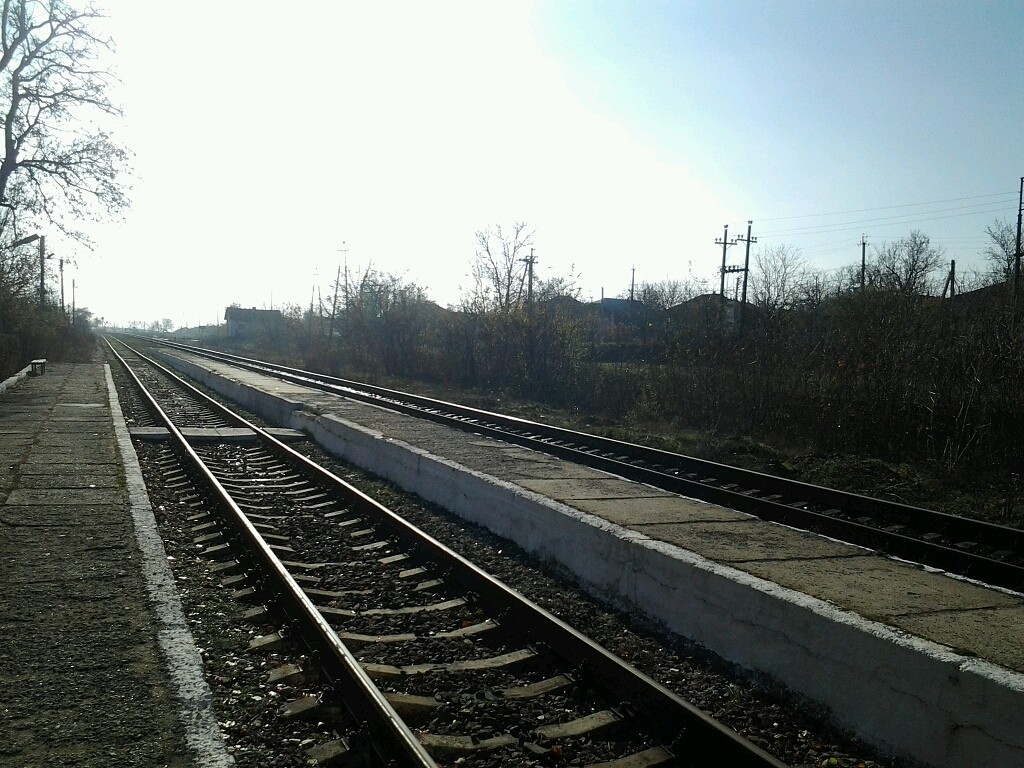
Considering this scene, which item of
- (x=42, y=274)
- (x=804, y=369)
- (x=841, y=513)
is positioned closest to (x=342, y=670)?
(x=841, y=513)

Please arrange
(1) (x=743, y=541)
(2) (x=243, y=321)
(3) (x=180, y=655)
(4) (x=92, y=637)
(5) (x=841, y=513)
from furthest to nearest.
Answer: (2) (x=243, y=321)
(5) (x=841, y=513)
(1) (x=743, y=541)
(4) (x=92, y=637)
(3) (x=180, y=655)

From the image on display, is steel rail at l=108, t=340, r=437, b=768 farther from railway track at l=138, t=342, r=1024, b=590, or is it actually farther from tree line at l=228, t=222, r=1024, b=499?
tree line at l=228, t=222, r=1024, b=499

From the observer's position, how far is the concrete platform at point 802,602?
12.3 ft

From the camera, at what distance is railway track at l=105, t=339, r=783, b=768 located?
388 cm

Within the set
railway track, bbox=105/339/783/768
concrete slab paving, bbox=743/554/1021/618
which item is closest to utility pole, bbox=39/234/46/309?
railway track, bbox=105/339/783/768

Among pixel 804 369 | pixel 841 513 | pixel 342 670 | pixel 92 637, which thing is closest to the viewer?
pixel 342 670

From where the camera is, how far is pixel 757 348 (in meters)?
17.1

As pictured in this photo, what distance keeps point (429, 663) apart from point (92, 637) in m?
2.12

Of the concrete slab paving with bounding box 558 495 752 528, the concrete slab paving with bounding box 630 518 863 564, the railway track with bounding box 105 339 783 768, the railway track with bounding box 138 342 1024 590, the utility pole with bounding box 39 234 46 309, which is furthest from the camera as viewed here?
the utility pole with bounding box 39 234 46 309

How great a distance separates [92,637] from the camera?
16.1 ft

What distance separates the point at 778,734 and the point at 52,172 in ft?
104

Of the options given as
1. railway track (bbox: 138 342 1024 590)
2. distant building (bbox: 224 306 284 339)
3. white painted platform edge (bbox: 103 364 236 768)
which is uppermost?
distant building (bbox: 224 306 284 339)

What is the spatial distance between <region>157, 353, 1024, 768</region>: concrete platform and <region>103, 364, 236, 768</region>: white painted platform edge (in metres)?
3.09

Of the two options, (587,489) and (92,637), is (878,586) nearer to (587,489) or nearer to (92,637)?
(587,489)
